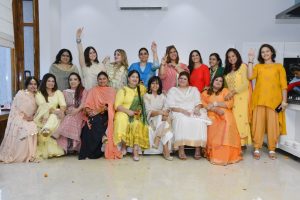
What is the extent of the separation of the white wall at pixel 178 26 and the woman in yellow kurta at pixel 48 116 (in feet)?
6.59

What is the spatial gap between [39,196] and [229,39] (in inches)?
175

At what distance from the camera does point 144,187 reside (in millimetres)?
2500

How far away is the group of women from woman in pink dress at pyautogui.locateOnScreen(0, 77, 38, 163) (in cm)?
1

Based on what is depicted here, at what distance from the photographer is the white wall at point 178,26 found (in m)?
5.54

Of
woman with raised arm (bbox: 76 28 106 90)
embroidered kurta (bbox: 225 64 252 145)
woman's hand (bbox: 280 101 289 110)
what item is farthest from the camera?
woman with raised arm (bbox: 76 28 106 90)

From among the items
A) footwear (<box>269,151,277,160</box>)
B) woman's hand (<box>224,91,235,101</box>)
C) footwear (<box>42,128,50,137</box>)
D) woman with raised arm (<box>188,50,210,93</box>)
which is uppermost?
woman with raised arm (<box>188,50,210,93</box>)

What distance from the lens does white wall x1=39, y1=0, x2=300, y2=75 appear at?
5539mm

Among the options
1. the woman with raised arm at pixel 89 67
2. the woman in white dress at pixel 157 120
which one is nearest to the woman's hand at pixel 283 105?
the woman in white dress at pixel 157 120

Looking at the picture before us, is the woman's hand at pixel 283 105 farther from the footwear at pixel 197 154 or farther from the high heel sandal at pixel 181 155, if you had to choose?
the high heel sandal at pixel 181 155

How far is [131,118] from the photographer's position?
3631mm

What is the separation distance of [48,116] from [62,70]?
0.78 metres

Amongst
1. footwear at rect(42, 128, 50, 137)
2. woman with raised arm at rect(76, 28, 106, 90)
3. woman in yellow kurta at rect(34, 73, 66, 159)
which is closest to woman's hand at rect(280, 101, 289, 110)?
woman with raised arm at rect(76, 28, 106, 90)

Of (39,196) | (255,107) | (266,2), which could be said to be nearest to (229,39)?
(266,2)

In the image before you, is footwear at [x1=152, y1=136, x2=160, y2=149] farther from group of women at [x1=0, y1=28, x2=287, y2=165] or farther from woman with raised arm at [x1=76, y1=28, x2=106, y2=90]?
woman with raised arm at [x1=76, y1=28, x2=106, y2=90]
